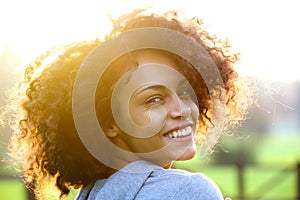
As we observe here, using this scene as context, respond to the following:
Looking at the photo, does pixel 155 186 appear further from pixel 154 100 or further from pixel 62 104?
pixel 62 104

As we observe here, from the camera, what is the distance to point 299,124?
38688 millimetres

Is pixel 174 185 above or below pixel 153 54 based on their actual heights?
below

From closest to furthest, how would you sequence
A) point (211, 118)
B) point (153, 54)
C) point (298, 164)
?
point (153, 54) < point (211, 118) < point (298, 164)

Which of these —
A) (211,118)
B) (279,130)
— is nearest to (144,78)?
(211,118)

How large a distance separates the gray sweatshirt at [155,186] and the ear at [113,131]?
12cm

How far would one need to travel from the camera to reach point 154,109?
6.22ft

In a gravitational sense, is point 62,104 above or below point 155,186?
above

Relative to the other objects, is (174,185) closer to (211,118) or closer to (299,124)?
(211,118)

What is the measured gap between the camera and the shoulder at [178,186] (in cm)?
179

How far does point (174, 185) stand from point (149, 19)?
1.58ft

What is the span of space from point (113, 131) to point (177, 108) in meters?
0.19

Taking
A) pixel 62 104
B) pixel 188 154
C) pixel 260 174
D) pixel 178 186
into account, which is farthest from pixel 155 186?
pixel 260 174

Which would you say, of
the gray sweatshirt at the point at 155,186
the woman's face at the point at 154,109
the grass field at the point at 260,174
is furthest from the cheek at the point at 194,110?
the grass field at the point at 260,174

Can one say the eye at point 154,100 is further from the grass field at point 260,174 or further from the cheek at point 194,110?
the grass field at point 260,174
